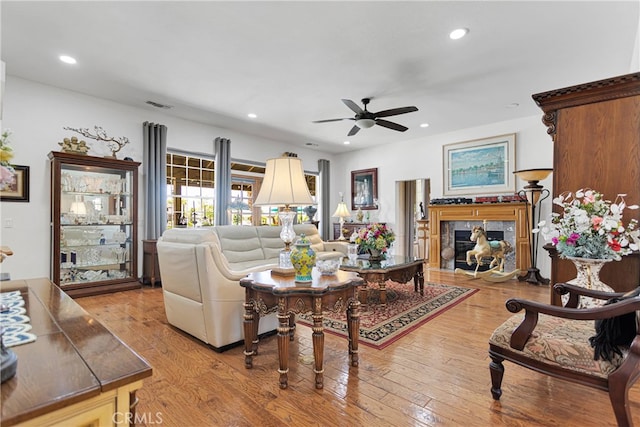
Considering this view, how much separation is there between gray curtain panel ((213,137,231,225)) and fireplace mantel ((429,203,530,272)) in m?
4.18

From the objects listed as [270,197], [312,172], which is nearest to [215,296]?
[270,197]

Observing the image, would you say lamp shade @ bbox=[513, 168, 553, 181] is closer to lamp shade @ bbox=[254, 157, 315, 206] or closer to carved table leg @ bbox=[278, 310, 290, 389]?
lamp shade @ bbox=[254, 157, 315, 206]

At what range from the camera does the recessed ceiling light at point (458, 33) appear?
9.53 feet

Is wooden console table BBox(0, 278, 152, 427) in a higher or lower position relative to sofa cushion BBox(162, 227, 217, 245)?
lower

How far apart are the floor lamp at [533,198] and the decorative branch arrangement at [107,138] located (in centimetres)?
634

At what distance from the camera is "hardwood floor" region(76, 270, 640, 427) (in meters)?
1.66

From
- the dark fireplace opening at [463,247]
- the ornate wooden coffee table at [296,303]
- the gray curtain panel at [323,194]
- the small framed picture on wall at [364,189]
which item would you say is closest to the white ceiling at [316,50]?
the ornate wooden coffee table at [296,303]

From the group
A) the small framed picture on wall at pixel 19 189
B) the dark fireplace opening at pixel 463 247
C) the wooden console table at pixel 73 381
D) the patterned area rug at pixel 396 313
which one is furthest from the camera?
the dark fireplace opening at pixel 463 247

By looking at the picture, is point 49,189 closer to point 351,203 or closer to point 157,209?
point 157,209

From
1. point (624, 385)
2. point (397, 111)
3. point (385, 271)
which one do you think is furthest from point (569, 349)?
point (397, 111)

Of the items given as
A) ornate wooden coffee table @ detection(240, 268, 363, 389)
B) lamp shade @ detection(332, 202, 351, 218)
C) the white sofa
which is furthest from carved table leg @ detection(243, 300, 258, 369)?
lamp shade @ detection(332, 202, 351, 218)

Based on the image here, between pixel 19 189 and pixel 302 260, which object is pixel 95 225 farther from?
pixel 302 260

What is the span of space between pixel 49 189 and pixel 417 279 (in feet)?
17.1

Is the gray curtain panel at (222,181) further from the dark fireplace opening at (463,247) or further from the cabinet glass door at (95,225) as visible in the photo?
the dark fireplace opening at (463,247)
